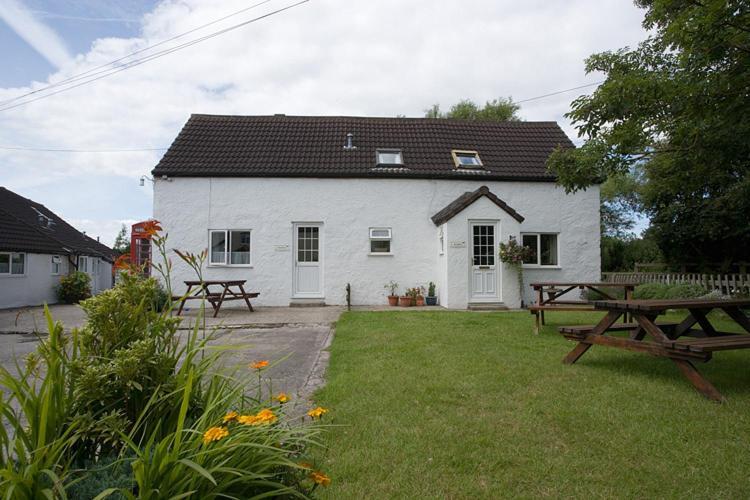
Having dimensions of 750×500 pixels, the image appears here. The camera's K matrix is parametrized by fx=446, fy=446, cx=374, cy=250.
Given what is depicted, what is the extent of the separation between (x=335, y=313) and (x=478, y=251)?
14.8 ft

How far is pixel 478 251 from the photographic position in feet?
42.2

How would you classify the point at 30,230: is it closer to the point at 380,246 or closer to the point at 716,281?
the point at 380,246

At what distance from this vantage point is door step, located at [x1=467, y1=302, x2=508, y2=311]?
12.4m

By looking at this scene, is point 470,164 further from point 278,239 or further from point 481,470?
point 481,470

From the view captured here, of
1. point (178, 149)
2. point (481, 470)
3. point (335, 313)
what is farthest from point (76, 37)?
point (481, 470)

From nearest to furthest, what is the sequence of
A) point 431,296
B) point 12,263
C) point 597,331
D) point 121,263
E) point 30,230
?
point 121,263 → point 597,331 → point 431,296 → point 12,263 → point 30,230

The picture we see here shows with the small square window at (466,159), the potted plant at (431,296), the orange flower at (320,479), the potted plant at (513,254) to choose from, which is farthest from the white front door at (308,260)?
the orange flower at (320,479)

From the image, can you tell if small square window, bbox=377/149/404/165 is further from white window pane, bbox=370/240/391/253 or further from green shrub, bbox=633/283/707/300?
green shrub, bbox=633/283/707/300

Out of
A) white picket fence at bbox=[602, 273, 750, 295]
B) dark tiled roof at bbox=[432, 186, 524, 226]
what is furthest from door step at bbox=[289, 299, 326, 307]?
white picket fence at bbox=[602, 273, 750, 295]

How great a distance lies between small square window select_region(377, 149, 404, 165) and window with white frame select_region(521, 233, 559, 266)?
4.71m

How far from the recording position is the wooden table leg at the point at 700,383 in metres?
4.17

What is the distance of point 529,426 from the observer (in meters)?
3.52

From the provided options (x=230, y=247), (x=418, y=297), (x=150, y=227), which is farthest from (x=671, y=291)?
(x=150, y=227)

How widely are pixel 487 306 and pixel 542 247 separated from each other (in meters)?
3.34
